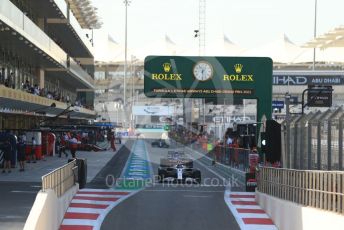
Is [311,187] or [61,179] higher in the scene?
[311,187]

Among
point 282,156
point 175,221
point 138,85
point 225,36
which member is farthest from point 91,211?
point 225,36

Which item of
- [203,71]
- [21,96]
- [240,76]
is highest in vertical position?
[203,71]

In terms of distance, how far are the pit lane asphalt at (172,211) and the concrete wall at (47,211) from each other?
96 centimetres

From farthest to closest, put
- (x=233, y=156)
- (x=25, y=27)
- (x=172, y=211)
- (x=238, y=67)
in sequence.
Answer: (x=233, y=156), (x=25, y=27), (x=238, y=67), (x=172, y=211)

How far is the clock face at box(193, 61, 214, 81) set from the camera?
24.4m

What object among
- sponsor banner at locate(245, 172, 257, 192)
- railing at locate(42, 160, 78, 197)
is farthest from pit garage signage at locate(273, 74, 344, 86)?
railing at locate(42, 160, 78, 197)

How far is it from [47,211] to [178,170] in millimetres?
12469

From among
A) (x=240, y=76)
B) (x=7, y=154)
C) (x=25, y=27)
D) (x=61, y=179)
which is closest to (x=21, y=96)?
(x=25, y=27)

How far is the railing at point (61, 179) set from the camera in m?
Answer: 11.7

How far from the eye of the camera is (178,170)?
74.8ft

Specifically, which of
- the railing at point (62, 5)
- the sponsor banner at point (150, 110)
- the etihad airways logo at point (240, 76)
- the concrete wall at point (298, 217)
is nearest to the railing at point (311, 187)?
the concrete wall at point (298, 217)

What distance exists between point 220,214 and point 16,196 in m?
5.92

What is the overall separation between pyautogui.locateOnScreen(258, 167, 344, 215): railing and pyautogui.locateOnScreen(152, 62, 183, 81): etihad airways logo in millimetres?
10310

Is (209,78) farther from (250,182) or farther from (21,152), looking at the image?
(21,152)
